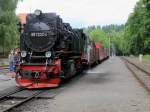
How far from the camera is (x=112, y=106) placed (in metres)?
12.5

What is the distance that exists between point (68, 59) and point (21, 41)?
102 inches

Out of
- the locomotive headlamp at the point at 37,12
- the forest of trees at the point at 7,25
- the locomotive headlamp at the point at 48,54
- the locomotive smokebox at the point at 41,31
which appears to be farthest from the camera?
the forest of trees at the point at 7,25

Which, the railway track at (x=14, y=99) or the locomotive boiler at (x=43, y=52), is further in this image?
the locomotive boiler at (x=43, y=52)

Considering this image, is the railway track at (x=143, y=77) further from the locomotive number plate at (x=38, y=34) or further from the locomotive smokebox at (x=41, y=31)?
the locomotive number plate at (x=38, y=34)

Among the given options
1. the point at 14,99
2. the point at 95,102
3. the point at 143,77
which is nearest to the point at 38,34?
the point at 14,99

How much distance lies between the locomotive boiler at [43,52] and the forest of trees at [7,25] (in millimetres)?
34404

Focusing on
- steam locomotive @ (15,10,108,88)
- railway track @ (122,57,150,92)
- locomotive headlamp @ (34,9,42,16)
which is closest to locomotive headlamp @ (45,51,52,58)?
steam locomotive @ (15,10,108,88)

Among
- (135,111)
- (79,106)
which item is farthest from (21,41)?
(135,111)

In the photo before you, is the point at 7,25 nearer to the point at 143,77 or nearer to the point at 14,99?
the point at 143,77

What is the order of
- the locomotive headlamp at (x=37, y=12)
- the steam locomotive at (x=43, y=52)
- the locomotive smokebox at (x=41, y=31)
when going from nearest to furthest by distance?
the steam locomotive at (x=43, y=52)
the locomotive smokebox at (x=41, y=31)
the locomotive headlamp at (x=37, y=12)

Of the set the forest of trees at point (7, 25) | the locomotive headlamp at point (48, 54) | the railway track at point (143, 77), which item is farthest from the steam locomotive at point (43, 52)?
the forest of trees at point (7, 25)

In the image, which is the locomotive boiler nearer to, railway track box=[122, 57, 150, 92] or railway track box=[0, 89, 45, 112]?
railway track box=[0, 89, 45, 112]

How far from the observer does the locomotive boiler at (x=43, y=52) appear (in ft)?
59.9

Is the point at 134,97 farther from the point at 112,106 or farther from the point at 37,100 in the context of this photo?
the point at 37,100
